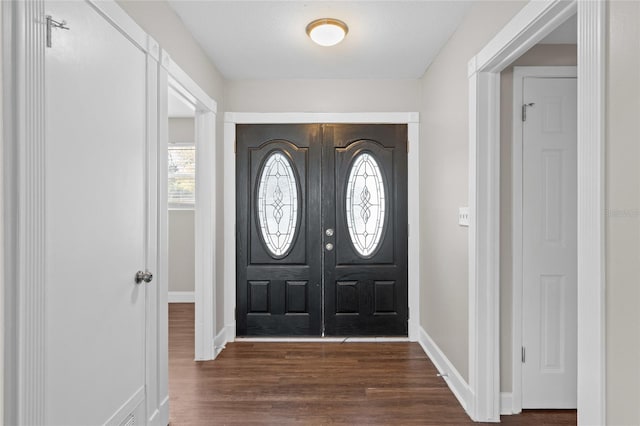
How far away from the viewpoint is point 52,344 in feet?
4.52

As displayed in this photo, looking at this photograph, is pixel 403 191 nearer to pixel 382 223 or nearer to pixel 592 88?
pixel 382 223

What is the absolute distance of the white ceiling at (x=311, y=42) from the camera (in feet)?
8.41

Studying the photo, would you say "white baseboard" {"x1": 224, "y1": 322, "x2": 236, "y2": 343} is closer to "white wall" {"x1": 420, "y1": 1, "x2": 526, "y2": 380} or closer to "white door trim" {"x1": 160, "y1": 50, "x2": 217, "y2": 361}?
"white door trim" {"x1": 160, "y1": 50, "x2": 217, "y2": 361}

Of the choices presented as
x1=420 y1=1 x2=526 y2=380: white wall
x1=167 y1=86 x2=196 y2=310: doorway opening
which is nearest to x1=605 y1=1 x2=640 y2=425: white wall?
x1=420 y1=1 x2=526 y2=380: white wall

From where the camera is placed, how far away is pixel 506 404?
2.46 metres

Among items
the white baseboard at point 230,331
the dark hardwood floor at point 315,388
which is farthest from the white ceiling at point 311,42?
the dark hardwood floor at point 315,388

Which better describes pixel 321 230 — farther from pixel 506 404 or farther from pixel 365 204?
pixel 506 404

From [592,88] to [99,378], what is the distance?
2.10 meters

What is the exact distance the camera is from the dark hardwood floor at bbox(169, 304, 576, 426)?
2422 mm

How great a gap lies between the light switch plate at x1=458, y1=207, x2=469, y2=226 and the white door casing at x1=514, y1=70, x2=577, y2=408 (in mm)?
317

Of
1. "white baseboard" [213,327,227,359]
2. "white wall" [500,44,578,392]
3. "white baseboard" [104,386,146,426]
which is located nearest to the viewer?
"white baseboard" [104,386,146,426]

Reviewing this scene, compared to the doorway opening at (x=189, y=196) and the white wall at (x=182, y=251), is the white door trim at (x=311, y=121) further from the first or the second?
the white wall at (x=182, y=251)

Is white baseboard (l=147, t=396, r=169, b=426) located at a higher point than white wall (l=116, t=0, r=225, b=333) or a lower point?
lower

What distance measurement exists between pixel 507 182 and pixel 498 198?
0.43ft
